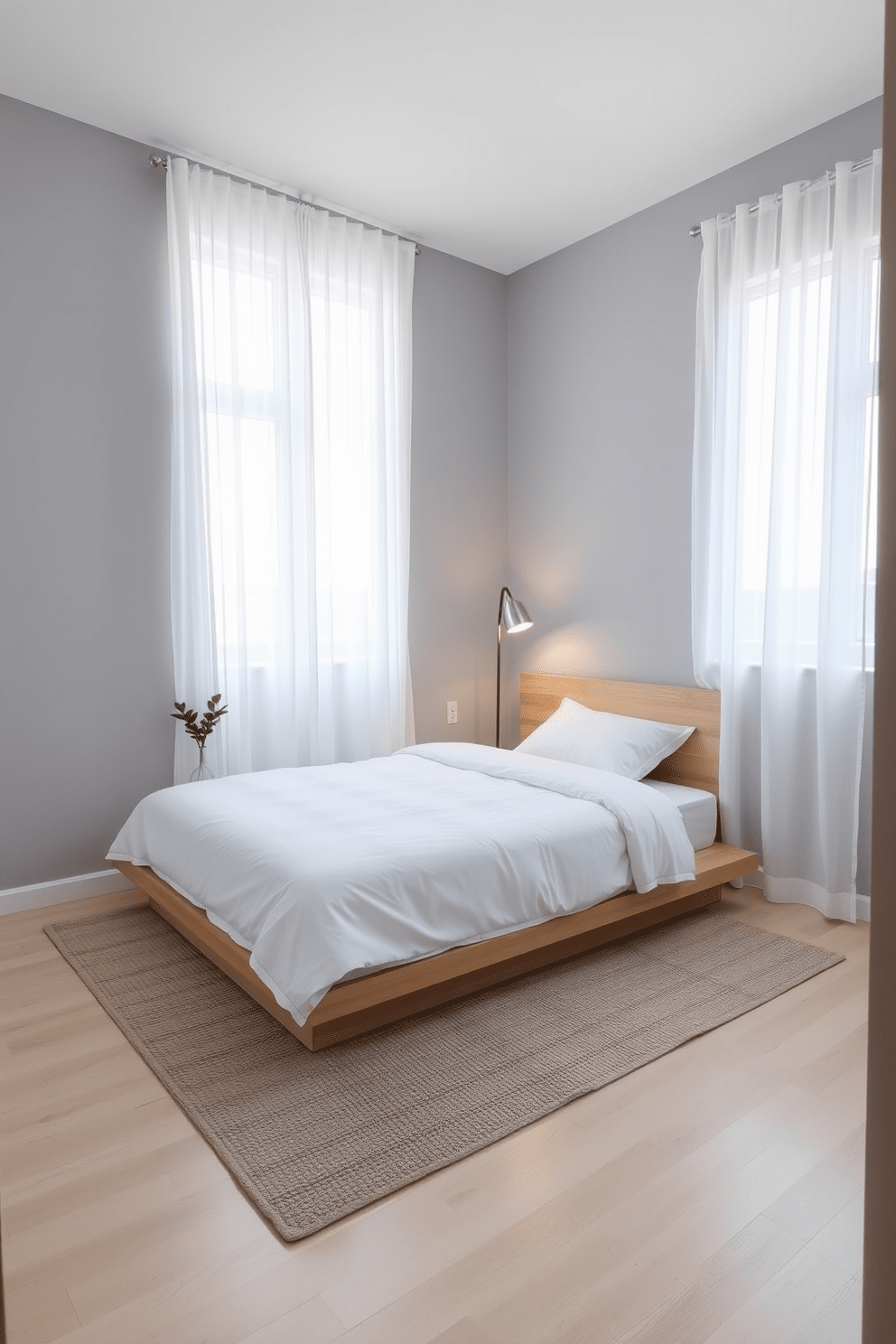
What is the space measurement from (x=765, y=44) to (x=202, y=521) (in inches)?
102

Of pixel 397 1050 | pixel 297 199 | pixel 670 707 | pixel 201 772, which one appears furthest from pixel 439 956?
pixel 297 199

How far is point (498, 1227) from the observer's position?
153 cm

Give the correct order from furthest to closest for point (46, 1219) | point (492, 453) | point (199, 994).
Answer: point (492, 453)
point (199, 994)
point (46, 1219)

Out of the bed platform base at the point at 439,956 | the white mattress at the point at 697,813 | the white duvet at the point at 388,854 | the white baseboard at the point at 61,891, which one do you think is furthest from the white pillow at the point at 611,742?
the white baseboard at the point at 61,891

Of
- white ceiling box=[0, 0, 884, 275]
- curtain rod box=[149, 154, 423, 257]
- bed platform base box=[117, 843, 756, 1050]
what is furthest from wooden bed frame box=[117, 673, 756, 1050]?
curtain rod box=[149, 154, 423, 257]

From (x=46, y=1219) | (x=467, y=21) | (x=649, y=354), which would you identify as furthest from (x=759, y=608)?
(x=46, y=1219)

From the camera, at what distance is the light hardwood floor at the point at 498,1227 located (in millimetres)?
1334

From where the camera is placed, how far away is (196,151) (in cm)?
333

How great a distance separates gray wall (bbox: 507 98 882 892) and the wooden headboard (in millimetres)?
100

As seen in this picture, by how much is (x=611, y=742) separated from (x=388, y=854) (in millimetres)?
1506

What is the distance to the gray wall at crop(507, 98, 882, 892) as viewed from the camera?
144 inches

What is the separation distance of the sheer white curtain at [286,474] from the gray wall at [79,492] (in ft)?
0.39

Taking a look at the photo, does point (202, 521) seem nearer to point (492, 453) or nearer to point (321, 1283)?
point (492, 453)

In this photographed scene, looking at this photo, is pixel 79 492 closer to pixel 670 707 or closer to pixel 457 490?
pixel 457 490
